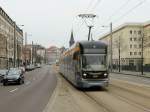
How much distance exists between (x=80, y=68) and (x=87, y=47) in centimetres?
156

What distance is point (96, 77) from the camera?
2414 cm

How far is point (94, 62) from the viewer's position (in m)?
24.5

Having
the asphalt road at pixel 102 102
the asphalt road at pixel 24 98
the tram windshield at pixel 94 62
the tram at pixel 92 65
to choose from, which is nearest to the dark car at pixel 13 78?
the asphalt road at pixel 24 98

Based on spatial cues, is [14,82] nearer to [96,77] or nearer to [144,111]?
[96,77]

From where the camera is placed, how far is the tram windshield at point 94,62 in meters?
24.3

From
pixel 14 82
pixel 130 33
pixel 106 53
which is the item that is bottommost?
pixel 14 82

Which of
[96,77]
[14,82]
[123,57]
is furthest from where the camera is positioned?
[123,57]

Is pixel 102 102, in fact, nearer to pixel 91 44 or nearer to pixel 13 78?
pixel 91 44

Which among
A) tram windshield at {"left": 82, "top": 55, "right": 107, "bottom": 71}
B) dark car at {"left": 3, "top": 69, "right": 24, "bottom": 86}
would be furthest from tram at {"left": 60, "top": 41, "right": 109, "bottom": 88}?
dark car at {"left": 3, "top": 69, "right": 24, "bottom": 86}

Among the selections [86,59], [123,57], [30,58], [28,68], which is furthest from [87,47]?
[30,58]

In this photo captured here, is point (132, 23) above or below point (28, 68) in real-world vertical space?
above

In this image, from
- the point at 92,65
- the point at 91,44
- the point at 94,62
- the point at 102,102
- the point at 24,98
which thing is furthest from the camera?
the point at 91,44

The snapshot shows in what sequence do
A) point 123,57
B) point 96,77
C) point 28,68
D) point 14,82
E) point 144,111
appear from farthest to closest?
point 123,57, point 28,68, point 14,82, point 96,77, point 144,111

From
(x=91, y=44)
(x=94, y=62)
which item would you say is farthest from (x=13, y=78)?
(x=94, y=62)
